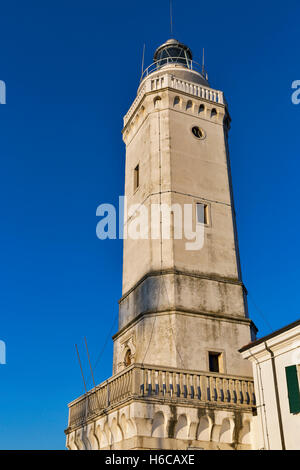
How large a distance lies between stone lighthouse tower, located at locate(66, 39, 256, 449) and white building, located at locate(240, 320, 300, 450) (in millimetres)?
955

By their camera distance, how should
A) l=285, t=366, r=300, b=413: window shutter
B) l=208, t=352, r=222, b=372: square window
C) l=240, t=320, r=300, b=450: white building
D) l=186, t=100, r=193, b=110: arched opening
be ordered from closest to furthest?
1. l=285, t=366, r=300, b=413: window shutter
2. l=240, t=320, r=300, b=450: white building
3. l=208, t=352, r=222, b=372: square window
4. l=186, t=100, r=193, b=110: arched opening

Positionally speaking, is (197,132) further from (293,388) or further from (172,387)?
(293,388)

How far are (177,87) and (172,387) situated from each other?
18.7 m

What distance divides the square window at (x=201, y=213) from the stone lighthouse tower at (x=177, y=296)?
0.21ft

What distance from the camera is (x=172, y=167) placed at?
27.3m

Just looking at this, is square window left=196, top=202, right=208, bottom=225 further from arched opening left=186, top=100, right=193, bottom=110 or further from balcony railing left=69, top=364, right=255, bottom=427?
balcony railing left=69, top=364, right=255, bottom=427

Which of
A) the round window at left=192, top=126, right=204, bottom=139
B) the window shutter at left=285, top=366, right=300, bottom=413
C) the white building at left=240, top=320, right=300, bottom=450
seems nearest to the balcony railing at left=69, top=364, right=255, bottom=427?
the white building at left=240, top=320, right=300, bottom=450

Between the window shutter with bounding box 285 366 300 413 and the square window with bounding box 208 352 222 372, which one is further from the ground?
the square window with bounding box 208 352 222 372

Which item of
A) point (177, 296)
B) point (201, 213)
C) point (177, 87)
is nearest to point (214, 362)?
point (177, 296)

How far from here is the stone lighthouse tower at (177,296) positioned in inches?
753

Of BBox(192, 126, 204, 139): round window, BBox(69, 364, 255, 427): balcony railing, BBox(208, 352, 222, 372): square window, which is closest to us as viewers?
BBox(69, 364, 255, 427): balcony railing

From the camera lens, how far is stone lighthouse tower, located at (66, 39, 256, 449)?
19125 millimetres

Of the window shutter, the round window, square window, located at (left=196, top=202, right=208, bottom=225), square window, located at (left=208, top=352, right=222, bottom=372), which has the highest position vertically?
the round window
